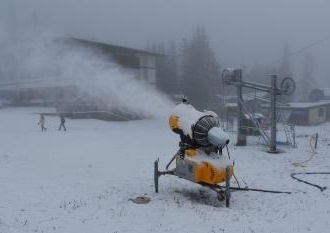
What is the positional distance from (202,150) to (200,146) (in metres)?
0.17

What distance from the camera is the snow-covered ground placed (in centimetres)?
1187

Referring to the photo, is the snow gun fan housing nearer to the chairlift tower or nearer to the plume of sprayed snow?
the chairlift tower

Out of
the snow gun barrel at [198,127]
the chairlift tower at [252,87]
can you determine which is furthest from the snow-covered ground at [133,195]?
the chairlift tower at [252,87]

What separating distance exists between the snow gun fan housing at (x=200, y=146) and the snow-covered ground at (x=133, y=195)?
106cm

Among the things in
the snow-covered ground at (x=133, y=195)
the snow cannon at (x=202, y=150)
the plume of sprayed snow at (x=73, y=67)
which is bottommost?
the snow-covered ground at (x=133, y=195)

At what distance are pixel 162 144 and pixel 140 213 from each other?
54.8 ft

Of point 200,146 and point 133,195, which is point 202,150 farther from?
point 133,195

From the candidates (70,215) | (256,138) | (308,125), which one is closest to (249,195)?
(70,215)

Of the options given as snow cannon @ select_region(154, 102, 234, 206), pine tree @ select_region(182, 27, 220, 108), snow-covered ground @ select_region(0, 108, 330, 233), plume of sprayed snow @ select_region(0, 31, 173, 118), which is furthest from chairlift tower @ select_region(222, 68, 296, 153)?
pine tree @ select_region(182, 27, 220, 108)

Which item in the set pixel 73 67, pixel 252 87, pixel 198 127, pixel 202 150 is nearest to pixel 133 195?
pixel 202 150

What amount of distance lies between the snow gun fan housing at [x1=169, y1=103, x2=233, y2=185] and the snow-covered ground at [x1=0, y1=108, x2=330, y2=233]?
1.06 meters

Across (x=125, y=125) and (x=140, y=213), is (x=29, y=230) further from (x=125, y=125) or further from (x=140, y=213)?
(x=125, y=125)

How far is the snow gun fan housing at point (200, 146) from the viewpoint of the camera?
14180 millimetres

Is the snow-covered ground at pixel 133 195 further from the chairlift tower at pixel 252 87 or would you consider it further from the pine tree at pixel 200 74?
the pine tree at pixel 200 74
